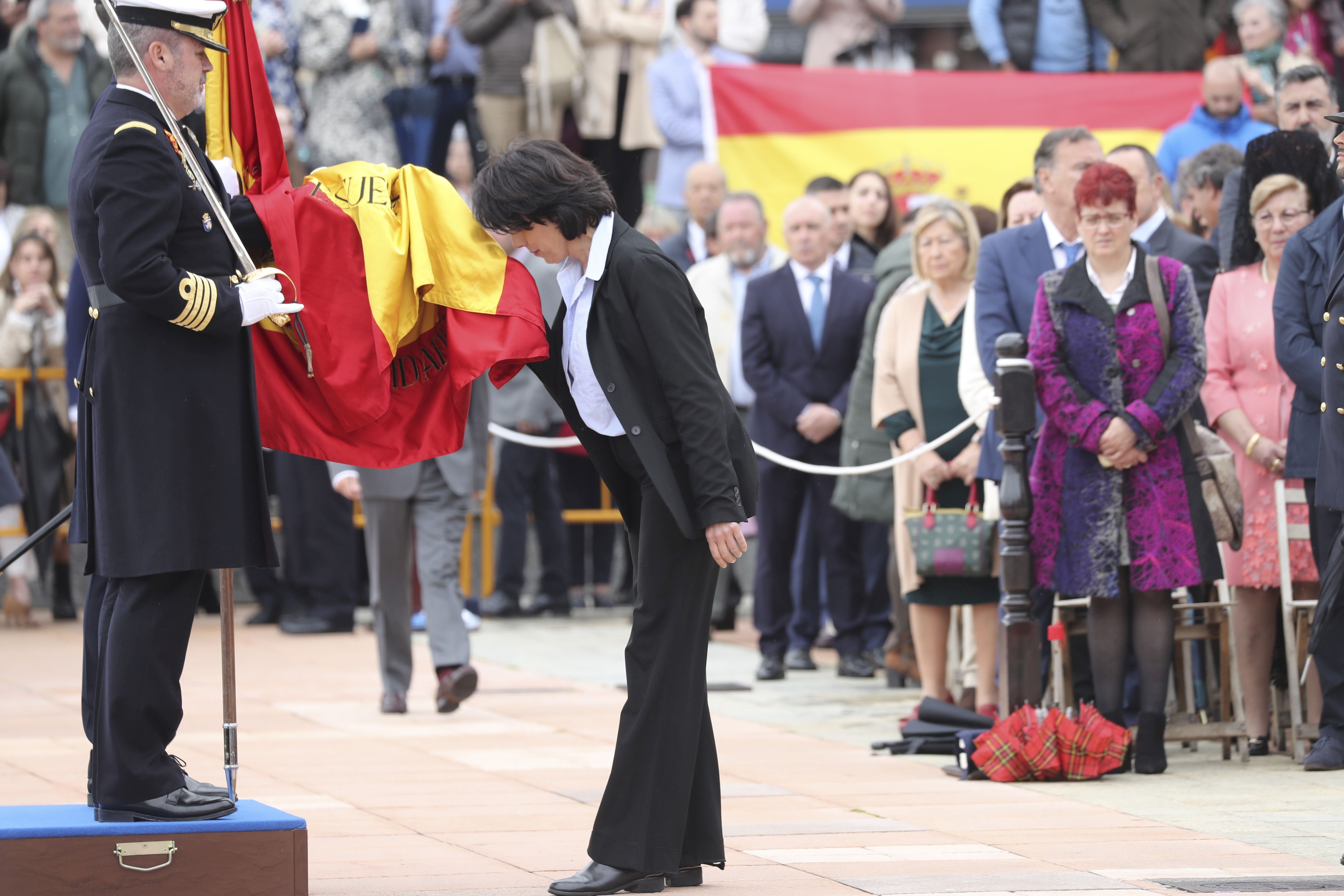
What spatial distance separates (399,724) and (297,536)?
146 inches

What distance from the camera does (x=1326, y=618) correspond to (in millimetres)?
6625

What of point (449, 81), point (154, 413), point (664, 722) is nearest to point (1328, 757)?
point (664, 722)

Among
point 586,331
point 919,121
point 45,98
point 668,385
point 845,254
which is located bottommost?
point 668,385

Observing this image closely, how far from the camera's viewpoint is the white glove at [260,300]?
463cm

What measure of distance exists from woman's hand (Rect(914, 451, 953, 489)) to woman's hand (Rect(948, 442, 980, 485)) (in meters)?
0.02

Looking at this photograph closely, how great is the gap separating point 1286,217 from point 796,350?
305cm

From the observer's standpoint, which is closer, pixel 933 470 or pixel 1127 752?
pixel 1127 752

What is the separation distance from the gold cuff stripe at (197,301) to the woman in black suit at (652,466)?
0.82m

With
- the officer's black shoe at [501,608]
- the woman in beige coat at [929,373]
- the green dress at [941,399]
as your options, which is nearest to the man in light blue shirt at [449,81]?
the officer's black shoe at [501,608]

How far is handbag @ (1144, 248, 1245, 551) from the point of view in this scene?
Answer: 6.95 meters

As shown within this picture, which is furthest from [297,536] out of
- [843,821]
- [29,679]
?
[843,821]

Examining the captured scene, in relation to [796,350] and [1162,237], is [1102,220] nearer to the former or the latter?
[1162,237]

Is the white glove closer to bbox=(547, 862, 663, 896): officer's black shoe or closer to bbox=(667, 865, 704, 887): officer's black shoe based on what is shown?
bbox=(547, 862, 663, 896): officer's black shoe

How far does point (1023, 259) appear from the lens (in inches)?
309
